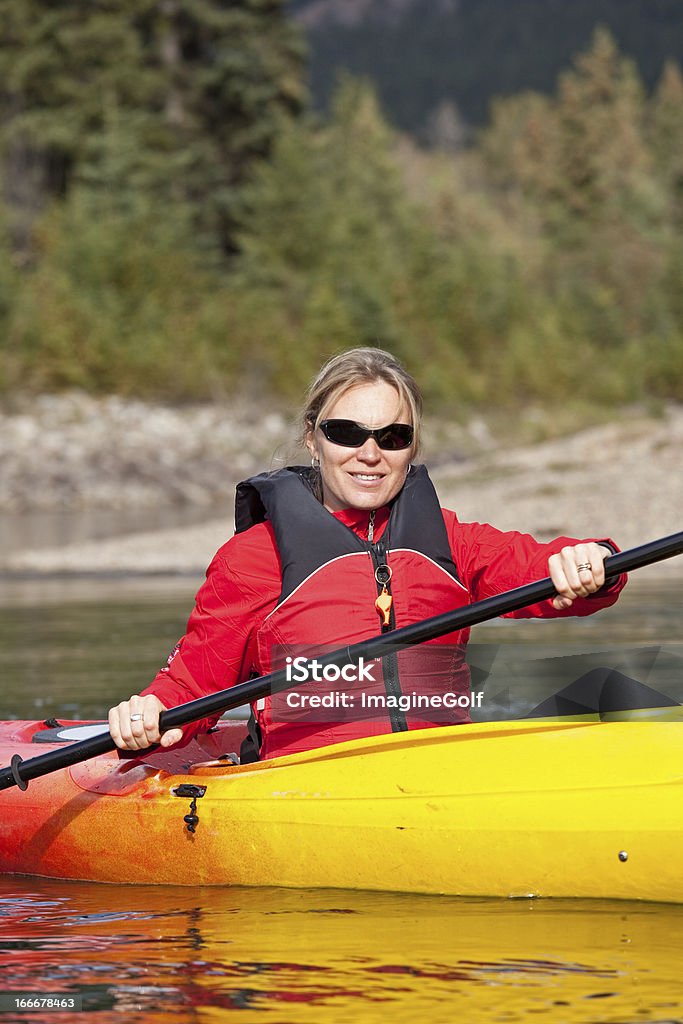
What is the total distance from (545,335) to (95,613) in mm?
30929

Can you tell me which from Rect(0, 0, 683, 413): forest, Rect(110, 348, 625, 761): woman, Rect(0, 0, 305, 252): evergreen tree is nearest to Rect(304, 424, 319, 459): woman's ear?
Rect(110, 348, 625, 761): woman

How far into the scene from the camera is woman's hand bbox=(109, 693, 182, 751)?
12.9ft

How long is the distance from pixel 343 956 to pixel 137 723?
0.79 m

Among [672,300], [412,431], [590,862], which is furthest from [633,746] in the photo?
[672,300]

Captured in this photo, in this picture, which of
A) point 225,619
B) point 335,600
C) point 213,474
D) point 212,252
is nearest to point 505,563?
point 335,600

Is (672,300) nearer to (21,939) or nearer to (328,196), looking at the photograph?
(328,196)

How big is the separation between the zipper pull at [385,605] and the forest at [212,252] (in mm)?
25382

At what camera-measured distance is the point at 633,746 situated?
12.7ft

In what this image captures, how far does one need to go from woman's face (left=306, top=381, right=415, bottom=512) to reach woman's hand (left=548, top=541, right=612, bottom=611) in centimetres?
46

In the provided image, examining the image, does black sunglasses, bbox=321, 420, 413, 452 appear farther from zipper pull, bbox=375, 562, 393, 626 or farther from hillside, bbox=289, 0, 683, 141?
hillside, bbox=289, 0, 683, 141

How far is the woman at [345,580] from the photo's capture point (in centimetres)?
395

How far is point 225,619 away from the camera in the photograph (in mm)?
3998

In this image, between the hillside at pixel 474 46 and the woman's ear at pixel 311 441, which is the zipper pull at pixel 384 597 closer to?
the woman's ear at pixel 311 441

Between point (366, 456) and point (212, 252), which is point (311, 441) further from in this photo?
point (212, 252)
